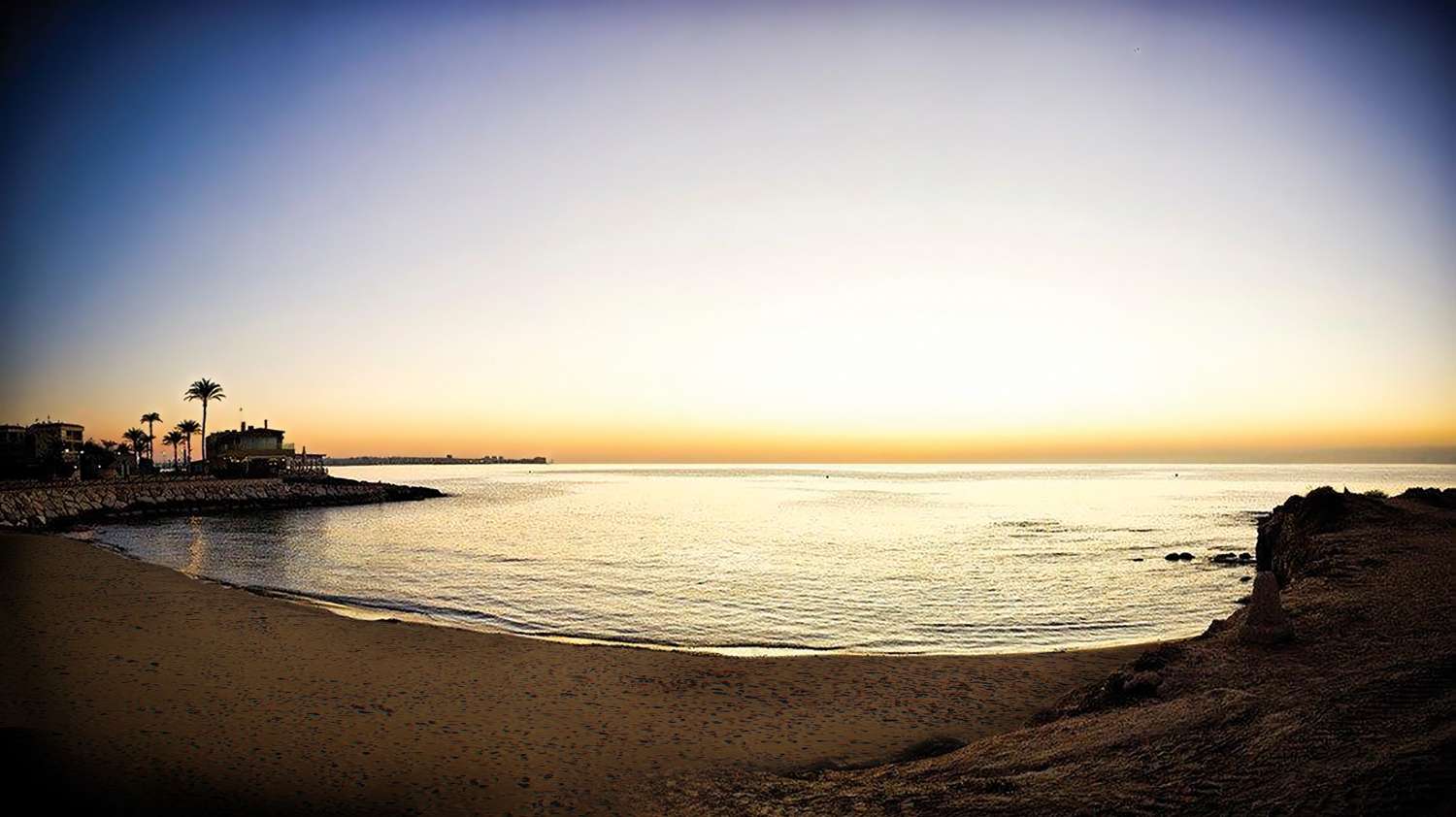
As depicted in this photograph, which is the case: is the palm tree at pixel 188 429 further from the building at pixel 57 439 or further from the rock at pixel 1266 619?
the rock at pixel 1266 619

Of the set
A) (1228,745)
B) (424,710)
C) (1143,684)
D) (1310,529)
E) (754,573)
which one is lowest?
(754,573)

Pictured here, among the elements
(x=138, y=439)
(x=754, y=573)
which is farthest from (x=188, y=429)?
(x=754, y=573)

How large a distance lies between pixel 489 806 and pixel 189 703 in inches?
286

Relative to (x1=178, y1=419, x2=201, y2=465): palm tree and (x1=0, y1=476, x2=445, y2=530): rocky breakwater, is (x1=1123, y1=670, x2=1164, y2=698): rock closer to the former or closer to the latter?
(x1=0, y1=476, x2=445, y2=530): rocky breakwater

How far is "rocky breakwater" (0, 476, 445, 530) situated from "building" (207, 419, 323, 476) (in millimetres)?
4438

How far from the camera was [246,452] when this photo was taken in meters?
105

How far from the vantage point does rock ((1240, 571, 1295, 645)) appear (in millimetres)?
11492

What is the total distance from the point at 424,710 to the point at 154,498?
75.3 metres

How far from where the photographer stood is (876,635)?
877 inches

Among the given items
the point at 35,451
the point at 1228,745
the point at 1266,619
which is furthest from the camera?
the point at 35,451

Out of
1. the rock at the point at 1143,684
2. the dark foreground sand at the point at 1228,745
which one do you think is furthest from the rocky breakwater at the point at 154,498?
the rock at the point at 1143,684

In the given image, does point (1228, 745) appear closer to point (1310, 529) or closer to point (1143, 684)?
point (1143, 684)

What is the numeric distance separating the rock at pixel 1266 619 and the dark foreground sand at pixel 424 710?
3.86 m

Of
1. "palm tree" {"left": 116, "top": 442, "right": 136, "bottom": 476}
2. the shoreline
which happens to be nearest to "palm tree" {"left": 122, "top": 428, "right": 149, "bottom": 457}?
"palm tree" {"left": 116, "top": 442, "right": 136, "bottom": 476}
